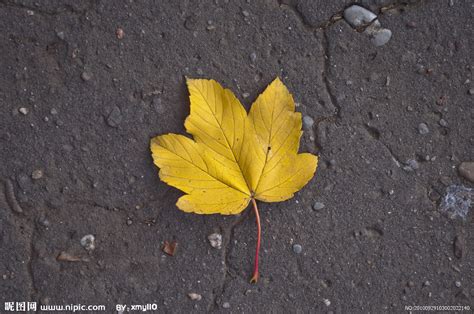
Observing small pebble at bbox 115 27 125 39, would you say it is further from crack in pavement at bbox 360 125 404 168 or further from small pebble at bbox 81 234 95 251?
crack in pavement at bbox 360 125 404 168

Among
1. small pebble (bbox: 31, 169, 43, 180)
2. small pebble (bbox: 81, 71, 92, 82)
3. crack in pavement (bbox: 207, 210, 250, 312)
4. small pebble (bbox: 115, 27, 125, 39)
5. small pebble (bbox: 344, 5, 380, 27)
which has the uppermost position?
small pebble (bbox: 344, 5, 380, 27)

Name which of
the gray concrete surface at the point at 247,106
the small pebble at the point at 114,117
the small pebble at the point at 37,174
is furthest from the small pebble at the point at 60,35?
the small pebble at the point at 37,174

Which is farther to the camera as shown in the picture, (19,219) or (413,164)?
(413,164)

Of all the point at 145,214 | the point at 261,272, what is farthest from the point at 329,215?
the point at 145,214

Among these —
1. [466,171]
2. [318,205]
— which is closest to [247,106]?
[318,205]

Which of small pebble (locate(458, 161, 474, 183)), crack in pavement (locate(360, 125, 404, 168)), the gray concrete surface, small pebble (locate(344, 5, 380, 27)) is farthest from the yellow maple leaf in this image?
small pebble (locate(458, 161, 474, 183))

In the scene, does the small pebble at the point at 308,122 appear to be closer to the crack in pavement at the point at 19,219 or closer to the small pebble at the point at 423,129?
the small pebble at the point at 423,129

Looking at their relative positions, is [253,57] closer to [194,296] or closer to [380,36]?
[380,36]
